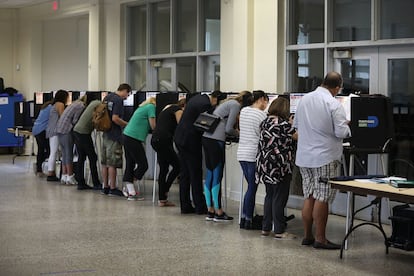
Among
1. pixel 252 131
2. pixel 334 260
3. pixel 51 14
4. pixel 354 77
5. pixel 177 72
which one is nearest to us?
pixel 334 260

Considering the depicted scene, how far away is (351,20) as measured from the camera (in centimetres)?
834

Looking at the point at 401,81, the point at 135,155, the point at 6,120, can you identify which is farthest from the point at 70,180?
the point at 6,120

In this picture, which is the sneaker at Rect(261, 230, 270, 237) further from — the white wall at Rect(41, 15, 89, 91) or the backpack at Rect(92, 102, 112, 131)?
the white wall at Rect(41, 15, 89, 91)

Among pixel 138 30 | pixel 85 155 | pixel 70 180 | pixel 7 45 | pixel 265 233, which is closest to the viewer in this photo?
pixel 265 233

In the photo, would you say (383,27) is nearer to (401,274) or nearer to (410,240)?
(410,240)

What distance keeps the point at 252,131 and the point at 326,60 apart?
1948 millimetres

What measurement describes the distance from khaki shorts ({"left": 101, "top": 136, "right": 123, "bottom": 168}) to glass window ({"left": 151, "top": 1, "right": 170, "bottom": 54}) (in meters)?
3.05

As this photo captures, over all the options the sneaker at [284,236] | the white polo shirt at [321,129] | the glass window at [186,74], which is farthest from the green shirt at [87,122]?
the white polo shirt at [321,129]

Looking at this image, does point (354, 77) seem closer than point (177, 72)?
Yes

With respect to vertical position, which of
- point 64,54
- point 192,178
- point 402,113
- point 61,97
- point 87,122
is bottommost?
point 192,178

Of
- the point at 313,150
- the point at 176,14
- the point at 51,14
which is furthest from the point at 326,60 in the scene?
the point at 51,14

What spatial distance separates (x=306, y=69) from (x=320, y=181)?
3025 mm

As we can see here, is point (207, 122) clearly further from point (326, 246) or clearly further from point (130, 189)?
point (130, 189)

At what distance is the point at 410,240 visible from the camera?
242 inches
